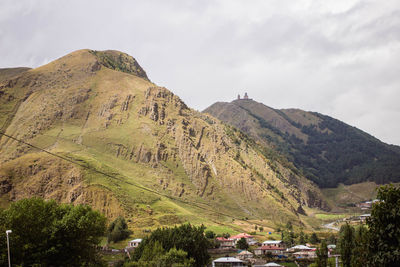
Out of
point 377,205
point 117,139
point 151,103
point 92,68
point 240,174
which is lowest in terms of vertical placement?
point 377,205

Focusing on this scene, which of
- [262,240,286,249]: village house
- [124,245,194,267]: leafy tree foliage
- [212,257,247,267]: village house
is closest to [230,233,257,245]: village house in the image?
[262,240,286,249]: village house

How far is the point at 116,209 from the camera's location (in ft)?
350

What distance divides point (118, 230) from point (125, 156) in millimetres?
53872

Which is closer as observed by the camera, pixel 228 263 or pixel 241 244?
pixel 228 263

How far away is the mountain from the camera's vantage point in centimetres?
11462

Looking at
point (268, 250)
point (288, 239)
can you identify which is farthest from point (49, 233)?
point (288, 239)

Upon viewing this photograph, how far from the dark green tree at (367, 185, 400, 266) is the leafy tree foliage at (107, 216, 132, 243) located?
68050 mm

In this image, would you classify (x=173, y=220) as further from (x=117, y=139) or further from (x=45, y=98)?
(x=45, y=98)

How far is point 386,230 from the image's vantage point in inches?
1283

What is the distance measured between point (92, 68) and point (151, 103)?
148 ft

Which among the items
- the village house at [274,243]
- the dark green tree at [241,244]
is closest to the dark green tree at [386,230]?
the dark green tree at [241,244]

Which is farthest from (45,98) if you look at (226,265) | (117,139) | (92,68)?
(226,265)

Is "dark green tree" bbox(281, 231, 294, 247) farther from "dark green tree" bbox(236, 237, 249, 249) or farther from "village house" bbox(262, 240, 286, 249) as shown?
"dark green tree" bbox(236, 237, 249, 249)

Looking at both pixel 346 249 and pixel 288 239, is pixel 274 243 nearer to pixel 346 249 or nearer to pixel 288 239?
pixel 288 239
